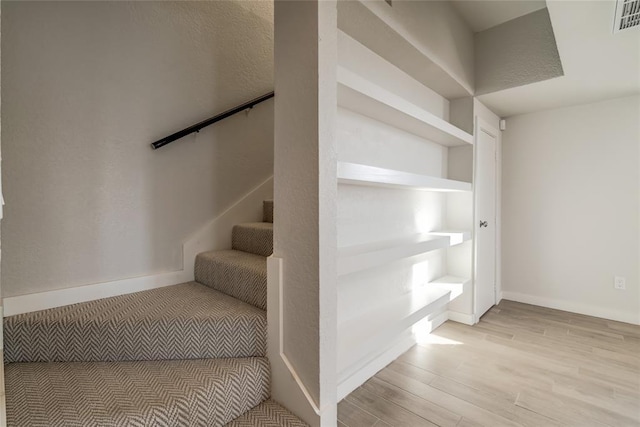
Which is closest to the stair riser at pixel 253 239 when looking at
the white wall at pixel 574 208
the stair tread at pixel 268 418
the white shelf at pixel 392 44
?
the stair tread at pixel 268 418

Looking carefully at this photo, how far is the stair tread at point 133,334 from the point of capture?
4.28 feet

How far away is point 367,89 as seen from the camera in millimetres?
1583

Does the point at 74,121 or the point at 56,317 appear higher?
the point at 74,121

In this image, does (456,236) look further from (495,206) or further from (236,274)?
(236,274)

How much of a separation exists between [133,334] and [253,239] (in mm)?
850

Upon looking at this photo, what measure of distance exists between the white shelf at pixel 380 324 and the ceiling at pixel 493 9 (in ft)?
7.51

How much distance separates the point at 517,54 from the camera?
247 cm

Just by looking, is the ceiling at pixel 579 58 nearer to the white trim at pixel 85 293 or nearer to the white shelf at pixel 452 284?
the white shelf at pixel 452 284

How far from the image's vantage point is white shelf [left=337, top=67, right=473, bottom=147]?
1.52 metres

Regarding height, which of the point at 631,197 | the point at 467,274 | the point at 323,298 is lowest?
the point at 467,274

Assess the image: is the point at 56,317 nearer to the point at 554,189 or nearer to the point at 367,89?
the point at 367,89

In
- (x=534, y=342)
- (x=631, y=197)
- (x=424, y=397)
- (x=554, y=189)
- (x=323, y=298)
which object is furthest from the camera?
(x=554, y=189)

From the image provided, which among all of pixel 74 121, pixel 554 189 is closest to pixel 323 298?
pixel 74 121

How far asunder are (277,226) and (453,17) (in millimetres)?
2324
